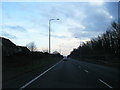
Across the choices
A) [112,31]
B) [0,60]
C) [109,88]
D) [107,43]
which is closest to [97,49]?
[107,43]

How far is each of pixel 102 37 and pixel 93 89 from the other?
336 feet

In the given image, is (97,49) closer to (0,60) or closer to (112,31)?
(112,31)

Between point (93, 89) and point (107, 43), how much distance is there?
90983 millimetres

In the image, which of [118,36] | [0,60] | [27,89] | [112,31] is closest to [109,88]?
[27,89]

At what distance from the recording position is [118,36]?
8556cm

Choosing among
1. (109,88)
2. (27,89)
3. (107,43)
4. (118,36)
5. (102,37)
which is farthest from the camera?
(102,37)

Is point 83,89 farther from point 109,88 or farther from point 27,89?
point 27,89

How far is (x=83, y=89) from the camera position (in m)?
11.6

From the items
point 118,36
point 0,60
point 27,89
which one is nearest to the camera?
point 27,89

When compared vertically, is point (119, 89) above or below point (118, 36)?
below

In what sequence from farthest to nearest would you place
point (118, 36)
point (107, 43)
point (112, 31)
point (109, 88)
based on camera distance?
point (107, 43) < point (112, 31) < point (118, 36) < point (109, 88)

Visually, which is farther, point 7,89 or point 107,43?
point 107,43

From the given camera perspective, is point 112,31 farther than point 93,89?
Yes

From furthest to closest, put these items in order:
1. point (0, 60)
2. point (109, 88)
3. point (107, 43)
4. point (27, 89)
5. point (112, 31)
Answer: point (107, 43), point (112, 31), point (0, 60), point (109, 88), point (27, 89)
